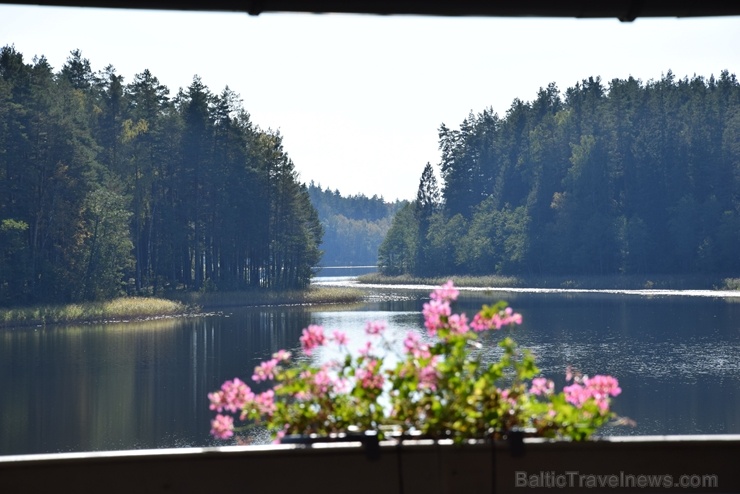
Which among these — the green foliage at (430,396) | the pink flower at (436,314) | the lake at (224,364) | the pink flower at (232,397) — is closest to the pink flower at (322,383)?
the green foliage at (430,396)

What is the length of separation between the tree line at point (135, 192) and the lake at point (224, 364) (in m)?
5.23

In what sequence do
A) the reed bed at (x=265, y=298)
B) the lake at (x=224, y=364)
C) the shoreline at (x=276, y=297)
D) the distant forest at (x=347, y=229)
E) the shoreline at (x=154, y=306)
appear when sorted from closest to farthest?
the lake at (x=224, y=364) < the shoreline at (x=154, y=306) < the shoreline at (x=276, y=297) < the reed bed at (x=265, y=298) < the distant forest at (x=347, y=229)

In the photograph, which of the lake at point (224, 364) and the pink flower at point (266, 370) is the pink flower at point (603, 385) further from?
the lake at point (224, 364)

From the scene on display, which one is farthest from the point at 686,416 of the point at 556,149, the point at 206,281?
the point at 556,149

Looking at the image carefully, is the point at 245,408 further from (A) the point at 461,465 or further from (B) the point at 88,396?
(B) the point at 88,396

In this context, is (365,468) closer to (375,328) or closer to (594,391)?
(375,328)

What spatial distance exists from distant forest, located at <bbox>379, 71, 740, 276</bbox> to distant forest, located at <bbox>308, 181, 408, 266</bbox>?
256ft

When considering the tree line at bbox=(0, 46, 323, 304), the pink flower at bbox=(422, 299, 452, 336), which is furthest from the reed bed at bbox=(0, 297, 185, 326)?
the pink flower at bbox=(422, 299, 452, 336)

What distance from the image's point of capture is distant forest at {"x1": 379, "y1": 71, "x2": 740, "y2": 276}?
66.8 m

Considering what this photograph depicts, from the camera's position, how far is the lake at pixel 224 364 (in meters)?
16.4

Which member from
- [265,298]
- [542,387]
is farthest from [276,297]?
[542,387]

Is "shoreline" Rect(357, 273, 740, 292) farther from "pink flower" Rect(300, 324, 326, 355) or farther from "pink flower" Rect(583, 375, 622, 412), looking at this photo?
"pink flower" Rect(300, 324, 326, 355)

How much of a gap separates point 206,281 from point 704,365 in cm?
3272

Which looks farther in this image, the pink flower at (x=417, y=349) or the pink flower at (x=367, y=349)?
the pink flower at (x=367, y=349)
